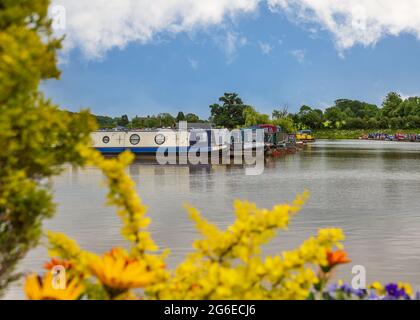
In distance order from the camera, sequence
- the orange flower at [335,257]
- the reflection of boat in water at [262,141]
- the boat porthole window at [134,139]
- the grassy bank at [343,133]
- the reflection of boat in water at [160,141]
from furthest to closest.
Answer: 1. the grassy bank at [343,133]
2. the reflection of boat in water at [262,141]
3. the boat porthole window at [134,139]
4. the reflection of boat in water at [160,141]
5. the orange flower at [335,257]

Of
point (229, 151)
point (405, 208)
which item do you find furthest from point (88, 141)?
point (229, 151)

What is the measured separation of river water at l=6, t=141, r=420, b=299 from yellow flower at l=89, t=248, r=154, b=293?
1.06 metres

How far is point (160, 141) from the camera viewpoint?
50.4 metres

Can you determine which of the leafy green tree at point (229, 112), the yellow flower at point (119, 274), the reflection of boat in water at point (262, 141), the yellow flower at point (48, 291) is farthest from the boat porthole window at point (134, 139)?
the leafy green tree at point (229, 112)

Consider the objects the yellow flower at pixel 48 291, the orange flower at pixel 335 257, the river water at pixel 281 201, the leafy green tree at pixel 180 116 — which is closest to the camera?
the yellow flower at pixel 48 291

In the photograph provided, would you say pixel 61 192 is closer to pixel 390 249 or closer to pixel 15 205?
pixel 390 249

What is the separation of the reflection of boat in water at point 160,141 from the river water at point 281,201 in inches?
582

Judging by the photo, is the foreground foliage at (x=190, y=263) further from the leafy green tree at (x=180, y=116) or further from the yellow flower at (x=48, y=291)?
the leafy green tree at (x=180, y=116)

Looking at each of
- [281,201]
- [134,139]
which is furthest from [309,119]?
[281,201]

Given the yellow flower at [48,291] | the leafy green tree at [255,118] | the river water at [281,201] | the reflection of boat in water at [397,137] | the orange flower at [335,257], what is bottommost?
the river water at [281,201]

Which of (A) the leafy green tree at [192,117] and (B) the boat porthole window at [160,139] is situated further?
(A) the leafy green tree at [192,117]

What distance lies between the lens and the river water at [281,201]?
436 inches

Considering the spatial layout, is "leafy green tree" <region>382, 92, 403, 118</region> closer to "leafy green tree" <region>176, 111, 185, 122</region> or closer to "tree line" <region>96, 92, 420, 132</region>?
"tree line" <region>96, 92, 420, 132</region>

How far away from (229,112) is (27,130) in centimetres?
11049
